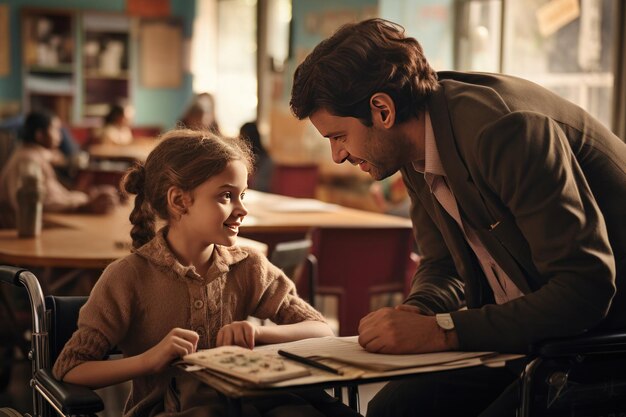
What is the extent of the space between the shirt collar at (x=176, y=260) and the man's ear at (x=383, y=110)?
17.0 inches

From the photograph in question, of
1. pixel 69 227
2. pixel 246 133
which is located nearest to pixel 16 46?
pixel 246 133

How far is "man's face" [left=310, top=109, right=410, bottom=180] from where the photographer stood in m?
1.99

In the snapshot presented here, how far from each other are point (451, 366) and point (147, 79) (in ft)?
37.3

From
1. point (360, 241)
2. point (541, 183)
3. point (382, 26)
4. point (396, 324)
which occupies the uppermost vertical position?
point (382, 26)

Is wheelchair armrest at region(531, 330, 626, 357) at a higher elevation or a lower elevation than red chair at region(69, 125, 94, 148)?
higher

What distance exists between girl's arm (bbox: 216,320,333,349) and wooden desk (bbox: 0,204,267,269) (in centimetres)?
87

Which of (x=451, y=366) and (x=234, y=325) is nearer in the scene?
(x=451, y=366)

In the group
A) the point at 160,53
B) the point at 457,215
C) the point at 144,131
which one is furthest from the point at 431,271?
the point at 160,53

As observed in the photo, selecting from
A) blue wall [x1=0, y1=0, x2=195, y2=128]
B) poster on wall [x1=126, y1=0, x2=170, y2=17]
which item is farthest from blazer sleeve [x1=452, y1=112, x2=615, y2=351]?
blue wall [x1=0, y1=0, x2=195, y2=128]

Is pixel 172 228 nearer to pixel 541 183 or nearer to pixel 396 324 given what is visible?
pixel 396 324

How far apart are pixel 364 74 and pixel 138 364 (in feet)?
2.41

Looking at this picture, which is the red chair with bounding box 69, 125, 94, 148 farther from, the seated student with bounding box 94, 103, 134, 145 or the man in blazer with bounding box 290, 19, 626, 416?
the man in blazer with bounding box 290, 19, 626, 416

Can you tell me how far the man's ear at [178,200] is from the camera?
205 centimetres

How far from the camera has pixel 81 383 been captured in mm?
1802
